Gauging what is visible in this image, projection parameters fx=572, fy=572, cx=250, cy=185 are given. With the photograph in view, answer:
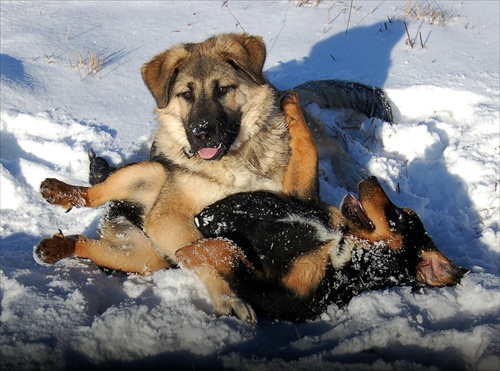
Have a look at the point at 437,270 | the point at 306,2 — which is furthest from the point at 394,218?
the point at 306,2

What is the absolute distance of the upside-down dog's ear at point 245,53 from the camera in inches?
181

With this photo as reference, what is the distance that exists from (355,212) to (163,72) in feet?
6.27

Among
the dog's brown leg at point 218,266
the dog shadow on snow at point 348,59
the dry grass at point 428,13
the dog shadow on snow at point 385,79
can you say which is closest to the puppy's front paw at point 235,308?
the dog's brown leg at point 218,266

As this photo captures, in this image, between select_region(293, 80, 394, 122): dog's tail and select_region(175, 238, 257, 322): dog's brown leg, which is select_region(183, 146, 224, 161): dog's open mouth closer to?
select_region(175, 238, 257, 322): dog's brown leg

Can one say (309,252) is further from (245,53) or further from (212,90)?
(245,53)

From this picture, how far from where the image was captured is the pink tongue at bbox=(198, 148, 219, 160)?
4.36 metres

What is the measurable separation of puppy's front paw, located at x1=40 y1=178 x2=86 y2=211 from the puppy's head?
2.15m

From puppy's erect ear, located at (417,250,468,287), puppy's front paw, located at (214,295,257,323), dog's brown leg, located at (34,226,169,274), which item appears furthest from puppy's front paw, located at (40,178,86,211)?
puppy's erect ear, located at (417,250,468,287)

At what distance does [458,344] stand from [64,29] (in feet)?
22.4

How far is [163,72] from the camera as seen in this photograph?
466 cm

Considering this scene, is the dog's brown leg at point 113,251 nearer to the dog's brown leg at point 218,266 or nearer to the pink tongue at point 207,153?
the dog's brown leg at point 218,266

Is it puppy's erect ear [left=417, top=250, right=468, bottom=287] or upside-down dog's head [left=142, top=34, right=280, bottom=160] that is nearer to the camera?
puppy's erect ear [left=417, top=250, right=468, bottom=287]

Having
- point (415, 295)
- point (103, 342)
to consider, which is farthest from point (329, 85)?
point (103, 342)

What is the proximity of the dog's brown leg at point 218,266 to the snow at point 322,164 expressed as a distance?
0.11m
